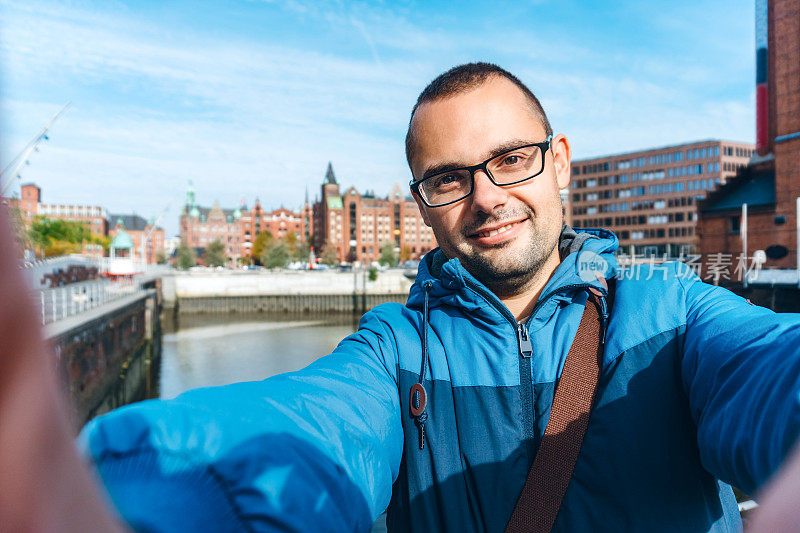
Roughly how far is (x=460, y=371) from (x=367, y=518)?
60cm

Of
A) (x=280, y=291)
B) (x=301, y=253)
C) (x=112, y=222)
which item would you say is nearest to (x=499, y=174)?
(x=280, y=291)

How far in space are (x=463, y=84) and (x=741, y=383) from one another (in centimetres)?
125

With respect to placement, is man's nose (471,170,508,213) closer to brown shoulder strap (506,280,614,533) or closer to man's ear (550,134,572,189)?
A: man's ear (550,134,572,189)

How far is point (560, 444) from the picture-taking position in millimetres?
1530

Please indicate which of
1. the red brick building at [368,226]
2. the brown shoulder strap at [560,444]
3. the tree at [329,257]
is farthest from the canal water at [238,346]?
the red brick building at [368,226]

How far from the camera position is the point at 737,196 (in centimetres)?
2959

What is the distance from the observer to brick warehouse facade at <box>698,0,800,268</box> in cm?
2275

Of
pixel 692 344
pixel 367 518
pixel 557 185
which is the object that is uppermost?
pixel 557 185

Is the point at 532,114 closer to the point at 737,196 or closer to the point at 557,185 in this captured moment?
the point at 557,185

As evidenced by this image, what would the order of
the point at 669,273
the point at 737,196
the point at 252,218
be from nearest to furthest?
the point at 669,273 < the point at 737,196 < the point at 252,218

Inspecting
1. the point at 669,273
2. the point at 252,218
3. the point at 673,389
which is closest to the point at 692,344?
the point at 673,389

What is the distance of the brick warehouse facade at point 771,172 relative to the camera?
22750 mm

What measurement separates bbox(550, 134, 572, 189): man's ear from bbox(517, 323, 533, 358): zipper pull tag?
69 centimetres

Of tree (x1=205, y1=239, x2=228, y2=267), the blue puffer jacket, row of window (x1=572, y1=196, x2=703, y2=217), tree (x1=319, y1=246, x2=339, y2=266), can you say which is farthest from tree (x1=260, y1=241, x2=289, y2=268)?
the blue puffer jacket
